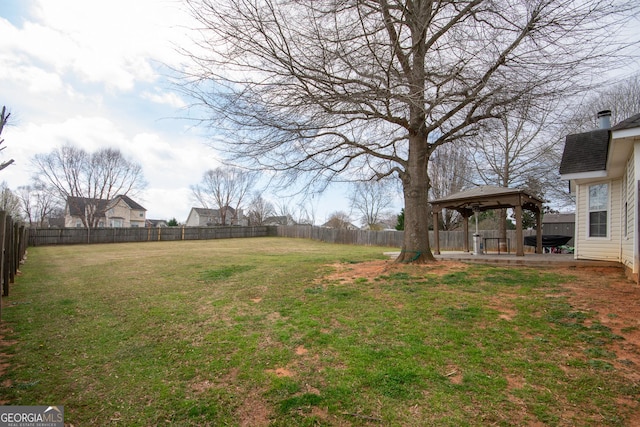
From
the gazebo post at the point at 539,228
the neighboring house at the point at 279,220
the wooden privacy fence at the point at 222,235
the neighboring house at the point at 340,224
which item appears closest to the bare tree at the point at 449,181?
the wooden privacy fence at the point at 222,235

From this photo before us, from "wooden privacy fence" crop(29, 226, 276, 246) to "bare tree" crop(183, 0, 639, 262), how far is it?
940 inches

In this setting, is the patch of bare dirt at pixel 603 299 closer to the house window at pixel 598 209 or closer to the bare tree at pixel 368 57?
the house window at pixel 598 209

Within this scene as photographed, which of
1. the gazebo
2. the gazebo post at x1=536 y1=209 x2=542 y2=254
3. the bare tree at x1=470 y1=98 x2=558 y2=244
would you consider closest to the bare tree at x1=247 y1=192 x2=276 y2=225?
the bare tree at x1=470 y1=98 x2=558 y2=244

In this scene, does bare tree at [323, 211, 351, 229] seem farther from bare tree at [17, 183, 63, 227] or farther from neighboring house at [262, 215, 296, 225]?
bare tree at [17, 183, 63, 227]

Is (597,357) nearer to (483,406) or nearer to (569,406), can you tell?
(569,406)

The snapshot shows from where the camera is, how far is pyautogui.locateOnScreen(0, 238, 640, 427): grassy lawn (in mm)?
2445

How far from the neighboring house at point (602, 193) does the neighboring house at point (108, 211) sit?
118ft

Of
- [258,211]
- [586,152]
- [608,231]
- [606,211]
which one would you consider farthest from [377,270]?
[258,211]

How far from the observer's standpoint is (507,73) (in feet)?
16.9

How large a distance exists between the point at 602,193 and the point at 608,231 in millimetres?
999

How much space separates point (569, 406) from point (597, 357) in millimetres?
1110

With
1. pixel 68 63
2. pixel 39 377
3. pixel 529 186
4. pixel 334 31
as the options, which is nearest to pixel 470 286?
pixel 334 31

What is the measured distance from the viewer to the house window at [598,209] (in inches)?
320

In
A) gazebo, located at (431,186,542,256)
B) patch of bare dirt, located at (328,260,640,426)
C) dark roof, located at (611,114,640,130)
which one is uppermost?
dark roof, located at (611,114,640,130)
